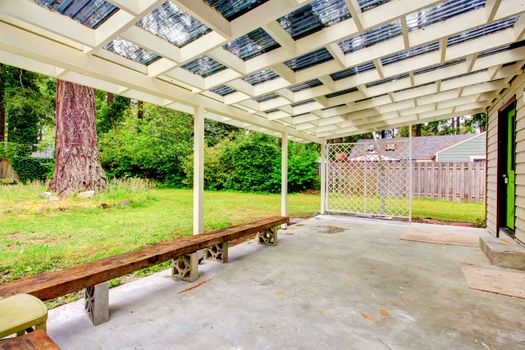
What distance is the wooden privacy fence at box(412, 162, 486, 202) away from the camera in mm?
9133

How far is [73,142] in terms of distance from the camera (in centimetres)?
641

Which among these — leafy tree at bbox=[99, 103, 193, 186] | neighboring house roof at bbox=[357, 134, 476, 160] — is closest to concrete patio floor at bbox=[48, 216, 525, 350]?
leafy tree at bbox=[99, 103, 193, 186]

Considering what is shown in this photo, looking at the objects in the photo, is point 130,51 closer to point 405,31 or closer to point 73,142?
point 405,31

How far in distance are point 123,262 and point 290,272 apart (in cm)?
176

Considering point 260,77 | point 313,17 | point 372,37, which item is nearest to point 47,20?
point 313,17

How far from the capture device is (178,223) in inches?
223

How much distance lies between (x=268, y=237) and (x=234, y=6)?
10.6ft

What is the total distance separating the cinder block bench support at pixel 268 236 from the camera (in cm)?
421

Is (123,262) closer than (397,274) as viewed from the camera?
Yes

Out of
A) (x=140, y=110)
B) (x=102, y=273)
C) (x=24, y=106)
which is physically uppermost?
(x=140, y=110)

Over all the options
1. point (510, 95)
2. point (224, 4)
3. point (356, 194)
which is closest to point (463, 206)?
point (356, 194)

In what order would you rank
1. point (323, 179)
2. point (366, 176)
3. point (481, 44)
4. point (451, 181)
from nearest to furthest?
point (481, 44)
point (323, 179)
point (366, 176)
point (451, 181)

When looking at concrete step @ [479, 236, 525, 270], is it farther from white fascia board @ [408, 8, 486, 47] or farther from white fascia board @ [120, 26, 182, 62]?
white fascia board @ [120, 26, 182, 62]

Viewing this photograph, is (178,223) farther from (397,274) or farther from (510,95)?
(510,95)
